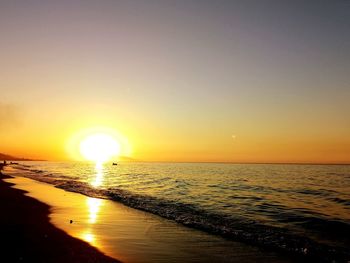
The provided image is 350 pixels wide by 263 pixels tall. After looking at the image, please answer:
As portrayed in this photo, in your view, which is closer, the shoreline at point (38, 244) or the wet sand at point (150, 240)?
the shoreline at point (38, 244)

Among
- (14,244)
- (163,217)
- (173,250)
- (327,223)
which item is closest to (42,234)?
(14,244)

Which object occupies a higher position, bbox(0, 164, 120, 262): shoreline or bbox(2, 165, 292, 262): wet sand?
bbox(0, 164, 120, 262): shoreline

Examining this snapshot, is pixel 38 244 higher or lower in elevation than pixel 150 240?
higher

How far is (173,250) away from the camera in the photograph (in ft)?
38.9

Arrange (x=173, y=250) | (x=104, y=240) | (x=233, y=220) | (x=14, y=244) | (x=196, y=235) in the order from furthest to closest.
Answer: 1. (x=233, y=220)
2. (x=196, y=235)
3. (x=104, y=240)
4. (x=173, y=250)
5. (x=14, y=244)

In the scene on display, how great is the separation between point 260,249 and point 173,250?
3.78 meters

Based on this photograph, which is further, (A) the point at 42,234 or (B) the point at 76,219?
(B) the point at 76,219

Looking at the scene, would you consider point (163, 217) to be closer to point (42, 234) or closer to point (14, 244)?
point (42, 234)

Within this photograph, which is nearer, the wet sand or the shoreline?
the shoreline

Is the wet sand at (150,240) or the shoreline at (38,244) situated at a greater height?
the shoreline at (38,244)

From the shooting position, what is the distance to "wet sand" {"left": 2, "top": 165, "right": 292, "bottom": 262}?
11133 millimetres

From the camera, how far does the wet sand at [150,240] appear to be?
11133 millimetres

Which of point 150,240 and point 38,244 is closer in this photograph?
point 38,244

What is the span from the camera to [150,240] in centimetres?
1327
